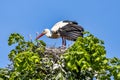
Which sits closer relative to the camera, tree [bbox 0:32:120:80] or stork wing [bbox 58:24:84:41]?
tree [bbox 0:32:120:80]

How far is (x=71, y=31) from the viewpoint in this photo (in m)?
18.7

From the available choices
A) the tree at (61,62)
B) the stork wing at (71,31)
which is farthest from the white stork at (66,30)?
the tree at (61,62)

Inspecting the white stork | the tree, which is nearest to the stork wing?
the white stork

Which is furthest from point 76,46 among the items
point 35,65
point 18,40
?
point 18,40

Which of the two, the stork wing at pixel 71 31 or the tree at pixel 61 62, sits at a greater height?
the stork wing at pixel 71 31

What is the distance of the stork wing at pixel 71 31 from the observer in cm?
1843

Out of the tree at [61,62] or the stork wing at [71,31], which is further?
the stork wing at [71,31]

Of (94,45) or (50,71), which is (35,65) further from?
(94,45)

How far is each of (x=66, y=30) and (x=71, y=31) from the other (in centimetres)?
26

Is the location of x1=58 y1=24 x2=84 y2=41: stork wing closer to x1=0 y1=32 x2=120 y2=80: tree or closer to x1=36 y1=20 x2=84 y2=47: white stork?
x1=36 y1=20 x2=84 y2=47: white stork

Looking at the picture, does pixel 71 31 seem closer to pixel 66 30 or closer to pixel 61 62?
pixel 66 30

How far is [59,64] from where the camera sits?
37.0 feet

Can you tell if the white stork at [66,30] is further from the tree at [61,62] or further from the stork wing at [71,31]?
the tree at [61,62]

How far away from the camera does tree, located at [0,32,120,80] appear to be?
34.0 feet
